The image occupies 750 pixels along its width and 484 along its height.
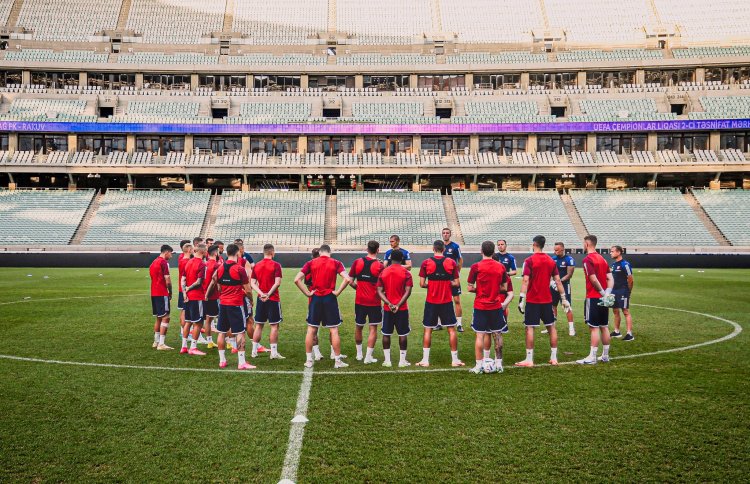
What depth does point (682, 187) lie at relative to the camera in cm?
5209

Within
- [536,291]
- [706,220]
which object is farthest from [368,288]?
[706,220]

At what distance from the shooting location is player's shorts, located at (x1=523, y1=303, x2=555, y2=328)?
10617 millimetres

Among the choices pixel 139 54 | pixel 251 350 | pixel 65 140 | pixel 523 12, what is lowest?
pixel 251 350

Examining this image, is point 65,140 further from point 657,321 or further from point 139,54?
point 657,321

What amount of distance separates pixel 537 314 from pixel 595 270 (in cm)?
140

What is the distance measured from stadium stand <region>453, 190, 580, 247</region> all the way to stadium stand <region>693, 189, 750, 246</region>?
10.9 meters

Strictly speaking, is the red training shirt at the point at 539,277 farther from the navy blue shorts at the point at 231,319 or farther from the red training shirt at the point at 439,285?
the navy blue shorts at the point at 231,319

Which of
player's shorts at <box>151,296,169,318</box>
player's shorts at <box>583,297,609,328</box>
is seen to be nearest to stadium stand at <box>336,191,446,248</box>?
player's shorts at <box>151,296,169,318</box>

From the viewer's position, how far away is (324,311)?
10484 millimetres

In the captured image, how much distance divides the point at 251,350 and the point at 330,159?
40.3m

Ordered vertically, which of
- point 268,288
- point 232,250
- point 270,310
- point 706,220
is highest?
point 706,220

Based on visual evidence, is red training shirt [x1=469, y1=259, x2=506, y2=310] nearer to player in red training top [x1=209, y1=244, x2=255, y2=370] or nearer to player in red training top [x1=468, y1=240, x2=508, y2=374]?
player in red training top [x1=468, y1=240, x2=508, y2=374]

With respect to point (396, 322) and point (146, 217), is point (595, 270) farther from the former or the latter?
point (146, 217)

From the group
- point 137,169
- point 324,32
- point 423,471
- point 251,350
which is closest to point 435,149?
point 324,32
